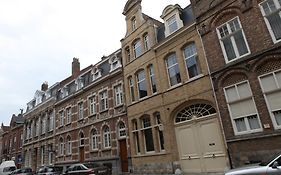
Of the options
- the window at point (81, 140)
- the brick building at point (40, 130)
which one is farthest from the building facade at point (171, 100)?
the brick building at point (40, 130)

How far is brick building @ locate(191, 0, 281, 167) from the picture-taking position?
405 inches

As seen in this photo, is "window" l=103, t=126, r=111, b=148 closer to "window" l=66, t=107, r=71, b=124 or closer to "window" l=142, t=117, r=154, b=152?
"window" l=142, t=117, r=154, b=152

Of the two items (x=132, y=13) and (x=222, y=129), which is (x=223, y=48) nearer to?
(x=222, y=129)

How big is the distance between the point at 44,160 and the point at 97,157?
13019 millimetres

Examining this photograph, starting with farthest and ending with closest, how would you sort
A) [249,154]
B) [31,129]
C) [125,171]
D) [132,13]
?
[31,129] < [132,13] < [125,171] < [249,154]

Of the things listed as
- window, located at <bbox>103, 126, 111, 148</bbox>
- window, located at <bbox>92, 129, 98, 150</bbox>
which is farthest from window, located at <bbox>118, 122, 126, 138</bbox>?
window, located at <bbox>92, 129, 98, 150</bbox>

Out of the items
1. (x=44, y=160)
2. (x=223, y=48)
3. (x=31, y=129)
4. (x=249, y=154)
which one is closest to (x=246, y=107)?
(x=249, y=154)

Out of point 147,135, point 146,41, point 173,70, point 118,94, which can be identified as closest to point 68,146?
point 118,94

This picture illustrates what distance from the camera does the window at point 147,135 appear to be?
16.0m

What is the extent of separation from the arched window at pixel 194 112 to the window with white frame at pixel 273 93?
3096 millimetres

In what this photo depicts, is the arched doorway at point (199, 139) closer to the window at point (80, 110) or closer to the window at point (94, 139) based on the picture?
the window at point (94, 139)

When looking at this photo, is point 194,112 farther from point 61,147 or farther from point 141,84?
point 61,147

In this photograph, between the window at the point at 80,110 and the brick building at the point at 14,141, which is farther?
the brick building at the point at 14,141

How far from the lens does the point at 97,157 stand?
20203 millimetres
